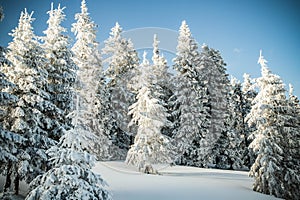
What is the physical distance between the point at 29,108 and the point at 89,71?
13.8 m

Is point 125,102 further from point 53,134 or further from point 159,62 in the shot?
point 53,134

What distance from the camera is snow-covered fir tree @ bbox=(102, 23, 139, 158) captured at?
2741 cm

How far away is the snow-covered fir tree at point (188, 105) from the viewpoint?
84.3 ft

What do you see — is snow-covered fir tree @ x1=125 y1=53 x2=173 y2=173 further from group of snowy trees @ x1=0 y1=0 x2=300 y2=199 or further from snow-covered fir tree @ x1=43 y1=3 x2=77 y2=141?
snow-covered fir tree @ x1=43 y1=3 x2=77 y2=141

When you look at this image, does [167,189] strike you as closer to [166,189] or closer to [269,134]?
[166,189]

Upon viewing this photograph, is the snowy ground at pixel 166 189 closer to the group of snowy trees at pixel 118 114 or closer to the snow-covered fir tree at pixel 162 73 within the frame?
the group of snowy trees at pixel 118 114

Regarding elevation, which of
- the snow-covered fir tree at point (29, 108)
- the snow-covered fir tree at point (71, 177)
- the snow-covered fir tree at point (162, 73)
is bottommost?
the snow-covered fir tree at point (71, 177)

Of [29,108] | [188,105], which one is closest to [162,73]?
[188,105]

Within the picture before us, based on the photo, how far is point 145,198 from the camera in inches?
453

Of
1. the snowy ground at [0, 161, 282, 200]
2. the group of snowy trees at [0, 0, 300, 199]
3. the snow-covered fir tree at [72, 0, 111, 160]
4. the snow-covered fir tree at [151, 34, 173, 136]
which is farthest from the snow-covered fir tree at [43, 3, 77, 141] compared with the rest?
the snow-covered fir tree at [151, 34, 173, 136]

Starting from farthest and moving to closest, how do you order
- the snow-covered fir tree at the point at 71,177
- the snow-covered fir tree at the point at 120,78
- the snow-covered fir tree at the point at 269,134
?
1. the snow-covered fir tree at the point at 120,78
2. the snow-covered fir tree at the point at 269,134
3. the snow-covered fir tree at the point at 71,177

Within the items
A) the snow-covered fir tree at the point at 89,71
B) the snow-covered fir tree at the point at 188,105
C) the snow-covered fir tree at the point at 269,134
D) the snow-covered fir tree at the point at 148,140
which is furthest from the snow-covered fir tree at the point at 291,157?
the snow-covered fir tree at the point at 89,71

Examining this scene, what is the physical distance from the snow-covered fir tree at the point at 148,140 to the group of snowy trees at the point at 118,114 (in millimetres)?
77

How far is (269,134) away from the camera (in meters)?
15.6
